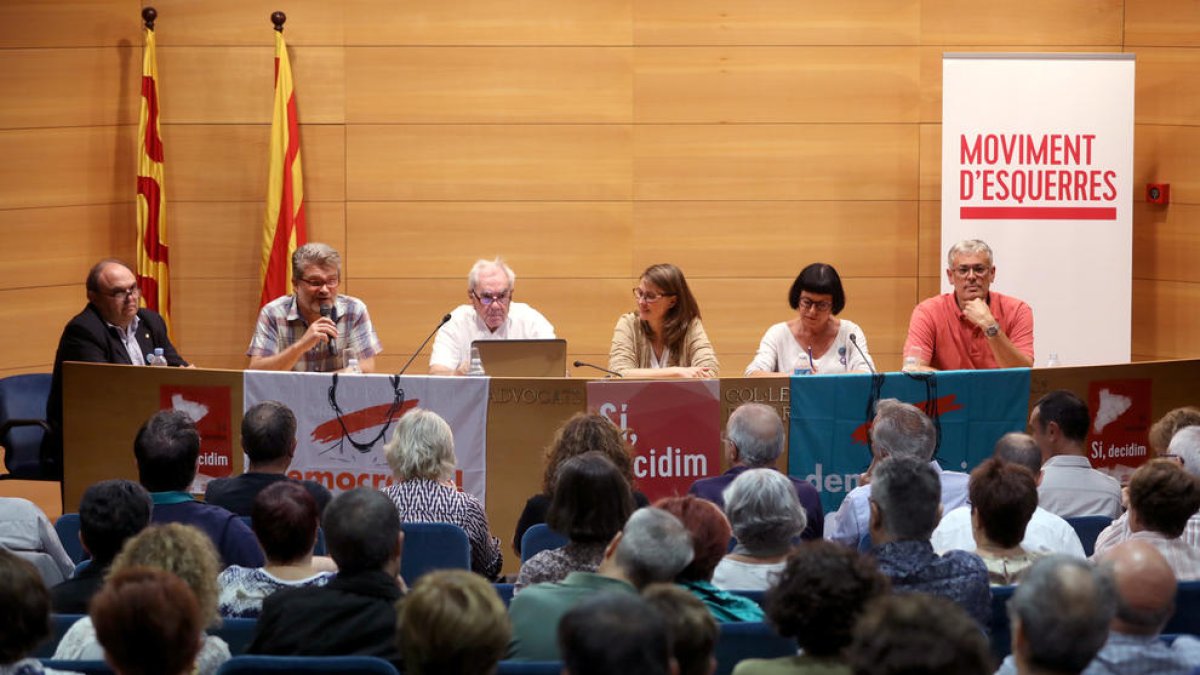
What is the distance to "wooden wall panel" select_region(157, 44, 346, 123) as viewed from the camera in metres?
7.95

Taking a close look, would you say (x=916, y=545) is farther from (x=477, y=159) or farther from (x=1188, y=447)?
(x=477, y=159)

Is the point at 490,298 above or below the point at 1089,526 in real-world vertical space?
above

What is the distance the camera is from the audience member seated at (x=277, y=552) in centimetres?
332

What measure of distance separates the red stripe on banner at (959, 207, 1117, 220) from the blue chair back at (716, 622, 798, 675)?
519 cm

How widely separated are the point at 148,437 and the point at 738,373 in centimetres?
475

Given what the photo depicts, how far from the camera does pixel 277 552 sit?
3.38 meters

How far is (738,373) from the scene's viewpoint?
831 cm

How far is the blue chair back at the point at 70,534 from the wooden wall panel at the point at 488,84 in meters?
4.15

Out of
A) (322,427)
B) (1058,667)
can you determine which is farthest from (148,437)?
→ (1058,667)

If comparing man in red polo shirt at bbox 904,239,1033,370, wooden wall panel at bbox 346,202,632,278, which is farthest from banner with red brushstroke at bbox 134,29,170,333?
man in red polo shirt at bbox 904,239,1033,370

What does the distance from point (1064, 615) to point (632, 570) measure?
0.97 metres

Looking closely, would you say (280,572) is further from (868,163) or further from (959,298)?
(868,163)

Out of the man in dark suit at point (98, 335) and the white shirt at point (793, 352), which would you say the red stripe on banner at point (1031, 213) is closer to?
the white shirt at point (793, 352)

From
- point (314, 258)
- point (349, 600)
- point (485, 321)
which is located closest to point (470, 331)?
point (485, 321)
